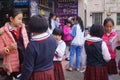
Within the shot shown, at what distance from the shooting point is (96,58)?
5.03 m

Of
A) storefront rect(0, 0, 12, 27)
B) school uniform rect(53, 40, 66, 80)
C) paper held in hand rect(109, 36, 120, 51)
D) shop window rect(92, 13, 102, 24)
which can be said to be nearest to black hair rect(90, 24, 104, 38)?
paper held in hand rect(109, 36, 120, 51)

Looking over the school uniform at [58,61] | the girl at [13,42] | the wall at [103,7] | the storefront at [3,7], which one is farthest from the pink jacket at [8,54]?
the wall at [103,7]

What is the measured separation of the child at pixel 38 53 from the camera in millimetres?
3629

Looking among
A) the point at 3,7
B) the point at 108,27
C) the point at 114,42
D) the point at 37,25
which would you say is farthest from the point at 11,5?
the point at 37,25

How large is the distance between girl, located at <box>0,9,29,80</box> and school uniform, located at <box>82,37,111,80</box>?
1.21 metres

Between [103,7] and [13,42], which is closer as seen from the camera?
[13,42]

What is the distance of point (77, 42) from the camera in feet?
28.3

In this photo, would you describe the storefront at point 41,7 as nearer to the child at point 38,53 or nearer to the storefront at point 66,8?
the storefront at point 66,8

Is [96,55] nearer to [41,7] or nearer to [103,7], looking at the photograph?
[41,7]

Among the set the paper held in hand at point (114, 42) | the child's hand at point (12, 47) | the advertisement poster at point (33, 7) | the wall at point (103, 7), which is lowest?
the wall at point (103, 7)

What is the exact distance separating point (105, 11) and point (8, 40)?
2514cm

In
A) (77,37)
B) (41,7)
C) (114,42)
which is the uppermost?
(41,7)

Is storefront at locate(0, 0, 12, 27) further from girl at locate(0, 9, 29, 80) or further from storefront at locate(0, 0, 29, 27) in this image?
girl at locate(0, 9, 29, 80)

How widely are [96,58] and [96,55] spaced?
7 cm
